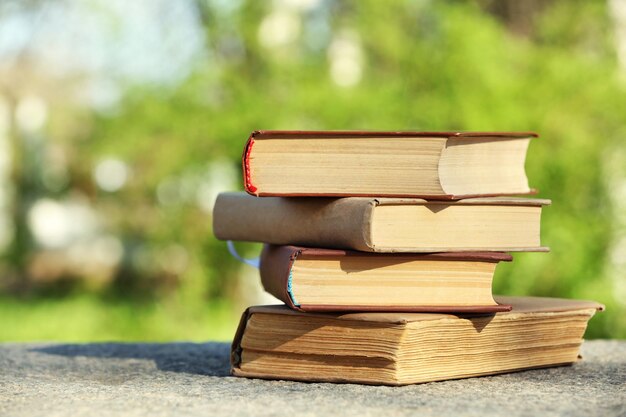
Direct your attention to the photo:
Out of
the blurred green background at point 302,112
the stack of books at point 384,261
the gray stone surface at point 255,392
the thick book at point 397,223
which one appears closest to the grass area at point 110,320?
the blurred green background at point 302,112

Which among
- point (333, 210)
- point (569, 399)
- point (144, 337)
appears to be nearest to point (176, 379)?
point (333, 210)

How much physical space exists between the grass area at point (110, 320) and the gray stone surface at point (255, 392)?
3911mm

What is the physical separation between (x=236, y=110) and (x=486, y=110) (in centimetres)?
160

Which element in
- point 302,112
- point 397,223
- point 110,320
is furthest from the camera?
A: point 110,320

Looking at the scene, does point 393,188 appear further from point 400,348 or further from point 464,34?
point 464,34

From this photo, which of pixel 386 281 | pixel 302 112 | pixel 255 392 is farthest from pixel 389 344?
pixel 302 112

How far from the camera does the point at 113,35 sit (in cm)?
670

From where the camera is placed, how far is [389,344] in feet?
6.15

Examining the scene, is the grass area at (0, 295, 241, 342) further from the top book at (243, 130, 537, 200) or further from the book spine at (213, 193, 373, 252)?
the top book at (243, 130, 537, 200)

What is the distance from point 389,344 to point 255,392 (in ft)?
0.80

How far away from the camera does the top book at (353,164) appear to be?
6.43 ft

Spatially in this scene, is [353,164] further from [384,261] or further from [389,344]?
[389,344]

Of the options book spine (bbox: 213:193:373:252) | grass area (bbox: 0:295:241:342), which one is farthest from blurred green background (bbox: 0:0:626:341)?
book spine (bbox: 213:193:373:252)

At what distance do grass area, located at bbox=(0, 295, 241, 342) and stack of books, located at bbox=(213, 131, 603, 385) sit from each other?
4.23 m
